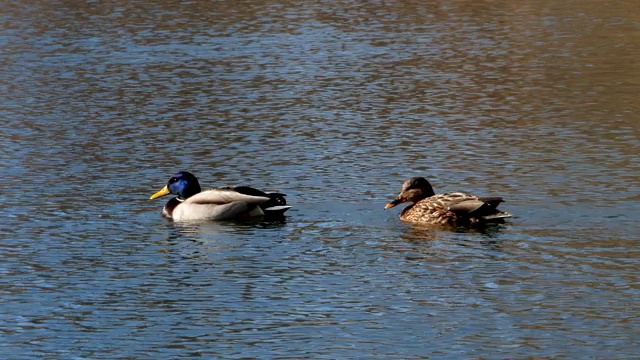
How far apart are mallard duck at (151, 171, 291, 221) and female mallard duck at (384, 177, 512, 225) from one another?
4.50 ft

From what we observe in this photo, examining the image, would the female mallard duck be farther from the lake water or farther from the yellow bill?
the yellow bill

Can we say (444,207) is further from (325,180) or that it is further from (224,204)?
(224,204)

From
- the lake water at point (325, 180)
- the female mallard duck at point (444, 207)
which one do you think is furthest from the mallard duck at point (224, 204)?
the female mallard duck at point (444, 207)

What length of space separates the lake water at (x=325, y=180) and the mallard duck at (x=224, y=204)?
0.95 feet

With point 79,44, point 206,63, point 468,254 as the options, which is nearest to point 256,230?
point 468,254

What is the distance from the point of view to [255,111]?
25.9 metres

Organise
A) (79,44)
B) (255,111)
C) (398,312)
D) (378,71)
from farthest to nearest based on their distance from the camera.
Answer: (79,44)
(378,71)
(255,111)
(398,312)

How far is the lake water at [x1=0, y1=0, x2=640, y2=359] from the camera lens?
12768mm

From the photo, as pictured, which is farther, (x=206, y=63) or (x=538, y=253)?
(x=206, y=63)

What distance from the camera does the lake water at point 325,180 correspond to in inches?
503

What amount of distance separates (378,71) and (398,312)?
56.3ft

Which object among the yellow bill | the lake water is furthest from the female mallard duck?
the yellow bill

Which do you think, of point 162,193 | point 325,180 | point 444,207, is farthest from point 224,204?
point 444,207

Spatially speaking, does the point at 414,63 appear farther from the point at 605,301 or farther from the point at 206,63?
the point at 605,301
